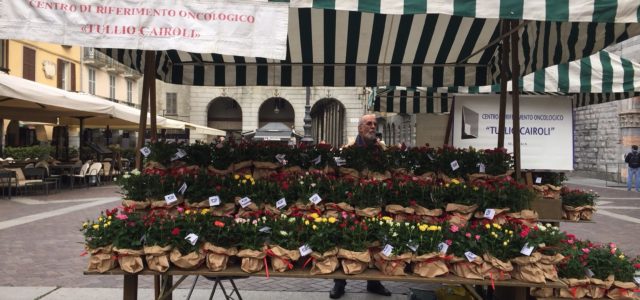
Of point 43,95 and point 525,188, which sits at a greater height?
point 43,95

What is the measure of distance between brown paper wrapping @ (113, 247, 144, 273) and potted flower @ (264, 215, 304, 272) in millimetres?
774

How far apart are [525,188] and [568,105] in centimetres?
243

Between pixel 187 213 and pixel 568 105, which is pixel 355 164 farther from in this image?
pixel 568 105

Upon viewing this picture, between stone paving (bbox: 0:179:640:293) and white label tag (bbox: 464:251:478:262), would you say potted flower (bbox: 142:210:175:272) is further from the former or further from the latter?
stone paving (bbox: 0:179:640:293)

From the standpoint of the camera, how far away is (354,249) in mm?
3055

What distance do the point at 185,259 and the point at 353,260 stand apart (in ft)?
3.39

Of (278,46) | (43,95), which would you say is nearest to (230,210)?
(278,46)

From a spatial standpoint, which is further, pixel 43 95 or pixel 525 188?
pixel 43 95

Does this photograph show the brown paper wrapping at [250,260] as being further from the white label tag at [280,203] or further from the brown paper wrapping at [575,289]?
the brown paper wrapping at [575,289]

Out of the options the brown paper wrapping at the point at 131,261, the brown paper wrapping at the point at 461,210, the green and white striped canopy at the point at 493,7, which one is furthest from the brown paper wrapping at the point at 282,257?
the green and white striped canopy at the point at 493,7

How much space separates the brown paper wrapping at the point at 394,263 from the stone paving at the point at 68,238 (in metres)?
1.54

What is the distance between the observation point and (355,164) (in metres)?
3.85

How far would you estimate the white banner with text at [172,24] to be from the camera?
2.65 m

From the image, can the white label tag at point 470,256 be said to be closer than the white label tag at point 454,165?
Yes
